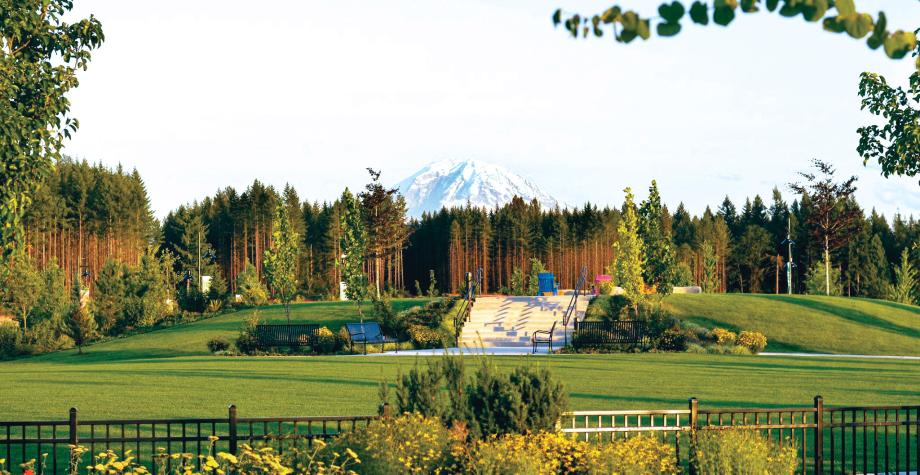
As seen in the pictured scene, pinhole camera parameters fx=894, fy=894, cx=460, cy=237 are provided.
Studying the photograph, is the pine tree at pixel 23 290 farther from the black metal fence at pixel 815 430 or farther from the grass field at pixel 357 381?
the black metal fence at pixel 815 430

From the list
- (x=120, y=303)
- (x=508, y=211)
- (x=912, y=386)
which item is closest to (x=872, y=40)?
(x=912, y=386)

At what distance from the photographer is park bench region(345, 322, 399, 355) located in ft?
106

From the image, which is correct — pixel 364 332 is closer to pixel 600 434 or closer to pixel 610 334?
pixel 610 334

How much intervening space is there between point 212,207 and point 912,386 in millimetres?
84229

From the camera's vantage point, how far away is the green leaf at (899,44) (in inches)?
126

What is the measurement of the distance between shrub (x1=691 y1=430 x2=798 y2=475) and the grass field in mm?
2121

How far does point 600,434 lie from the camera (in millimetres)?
9875

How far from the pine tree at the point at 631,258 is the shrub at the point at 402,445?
29826 mm

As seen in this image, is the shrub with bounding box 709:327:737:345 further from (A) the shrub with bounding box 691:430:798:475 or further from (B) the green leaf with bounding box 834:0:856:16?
(B) the green leaf with bounding box 834:0:856:16

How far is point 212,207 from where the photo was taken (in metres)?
95.6

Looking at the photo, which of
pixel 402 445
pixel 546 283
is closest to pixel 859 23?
pixel 402 445

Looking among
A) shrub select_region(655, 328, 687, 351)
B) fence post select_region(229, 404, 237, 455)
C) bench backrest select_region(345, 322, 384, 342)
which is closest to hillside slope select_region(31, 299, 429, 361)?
bench backrest select_region(345, 322, 384, 342)

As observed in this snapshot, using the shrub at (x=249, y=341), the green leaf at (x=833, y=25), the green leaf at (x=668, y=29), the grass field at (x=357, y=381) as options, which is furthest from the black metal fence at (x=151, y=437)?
the shrub at (x=249, y=341)

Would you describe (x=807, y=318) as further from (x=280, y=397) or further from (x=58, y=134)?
(x=58, y=134)
